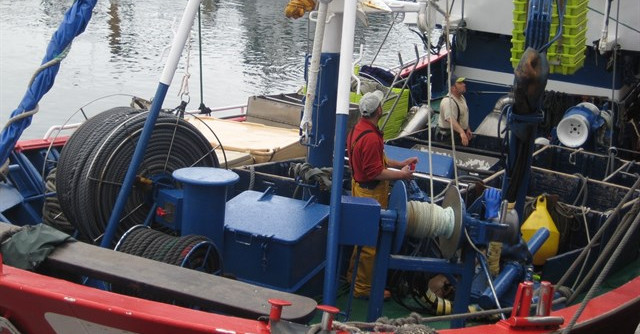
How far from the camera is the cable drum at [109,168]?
5750 millimetres

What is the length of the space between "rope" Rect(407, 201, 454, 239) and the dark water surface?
1608 centimetres

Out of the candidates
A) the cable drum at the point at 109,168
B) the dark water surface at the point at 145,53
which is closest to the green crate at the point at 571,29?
the cable drum at the point at 109,168

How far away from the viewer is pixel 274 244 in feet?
17.9

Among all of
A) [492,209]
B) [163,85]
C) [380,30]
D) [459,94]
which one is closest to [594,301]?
[492,209]

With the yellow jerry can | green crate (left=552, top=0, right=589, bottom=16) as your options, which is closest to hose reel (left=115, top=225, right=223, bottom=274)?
the yellow jerry can

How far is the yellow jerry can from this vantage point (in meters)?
6.99

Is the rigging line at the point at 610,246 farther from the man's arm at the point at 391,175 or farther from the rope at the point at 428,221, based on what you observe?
the man's arm at the point at 391,175

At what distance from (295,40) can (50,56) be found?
29870 mm

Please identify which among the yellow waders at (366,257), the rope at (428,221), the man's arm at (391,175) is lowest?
the yellow waders at (366,257)

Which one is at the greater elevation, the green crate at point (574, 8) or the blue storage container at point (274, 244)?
the green crate at point (574, 8)

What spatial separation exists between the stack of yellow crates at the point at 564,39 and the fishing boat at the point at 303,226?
2cm

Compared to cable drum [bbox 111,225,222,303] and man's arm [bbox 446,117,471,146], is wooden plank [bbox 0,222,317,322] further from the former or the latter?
man's arm [bbox 446,117,471,146]

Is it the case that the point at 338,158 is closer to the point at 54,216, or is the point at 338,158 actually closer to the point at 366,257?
the point at 366,257

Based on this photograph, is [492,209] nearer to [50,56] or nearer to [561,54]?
[50,56]
